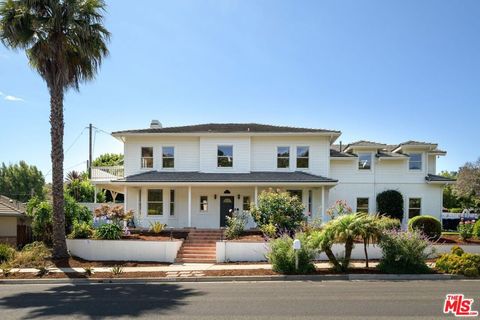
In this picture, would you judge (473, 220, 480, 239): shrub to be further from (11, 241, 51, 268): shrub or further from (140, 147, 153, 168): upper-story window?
(11, 241, 51, 268): shrub

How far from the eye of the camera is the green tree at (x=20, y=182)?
177ft

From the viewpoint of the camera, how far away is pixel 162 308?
9789mm

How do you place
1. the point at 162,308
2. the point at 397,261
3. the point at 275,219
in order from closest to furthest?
1. the point at 162,308
2. the point at 397,261
3. the point at 275,219

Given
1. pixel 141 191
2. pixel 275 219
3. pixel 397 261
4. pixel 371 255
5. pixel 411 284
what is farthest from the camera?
pixel 141 191

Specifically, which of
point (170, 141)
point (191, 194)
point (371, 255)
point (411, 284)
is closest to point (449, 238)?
point (371, 255)

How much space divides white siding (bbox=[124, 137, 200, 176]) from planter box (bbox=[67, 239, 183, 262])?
301 inches

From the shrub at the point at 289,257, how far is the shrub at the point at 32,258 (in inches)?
382

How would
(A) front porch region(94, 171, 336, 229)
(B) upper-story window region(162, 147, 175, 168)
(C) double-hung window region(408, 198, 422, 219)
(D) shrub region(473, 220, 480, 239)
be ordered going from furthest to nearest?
(C) double-hung window region(408, 198, 422, 219), (B) upper-story window region(162, 147, 175, 168), (A) front porch region(94, 171, 336, 229), (D) shrub region(473, 220, 480, 239)

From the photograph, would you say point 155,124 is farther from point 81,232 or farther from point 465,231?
point 465,231

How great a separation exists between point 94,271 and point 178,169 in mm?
10730

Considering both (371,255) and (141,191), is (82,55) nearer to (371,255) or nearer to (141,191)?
(141,191)

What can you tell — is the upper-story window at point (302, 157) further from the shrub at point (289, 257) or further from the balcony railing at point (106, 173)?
the balcony railing at point (106, 173)

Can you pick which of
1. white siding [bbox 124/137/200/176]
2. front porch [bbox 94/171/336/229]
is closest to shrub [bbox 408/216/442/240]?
front porch [bbox 94/171/336/229]

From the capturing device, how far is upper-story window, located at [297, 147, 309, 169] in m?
25.8
